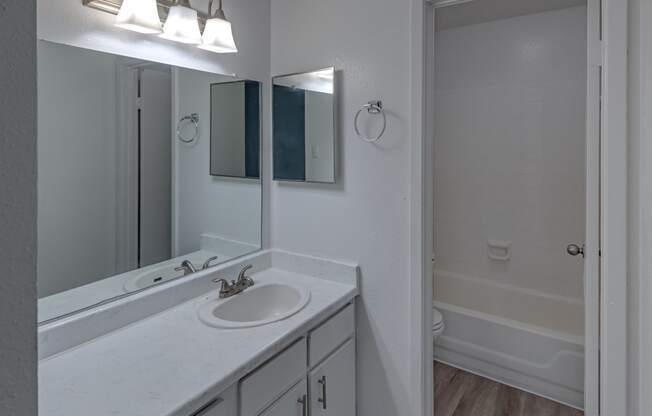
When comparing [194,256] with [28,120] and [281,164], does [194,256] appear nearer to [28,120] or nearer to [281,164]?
[281,164]

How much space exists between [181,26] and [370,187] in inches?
39.4

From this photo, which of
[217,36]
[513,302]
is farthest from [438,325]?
[217,36]

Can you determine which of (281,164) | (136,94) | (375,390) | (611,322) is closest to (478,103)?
(281,164)

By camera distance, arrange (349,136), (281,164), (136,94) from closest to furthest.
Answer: (136,94) → (349,136) → (281,164)

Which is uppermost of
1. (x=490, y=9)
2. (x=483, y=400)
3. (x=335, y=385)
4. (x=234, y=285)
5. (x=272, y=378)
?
(x=490, y=9)

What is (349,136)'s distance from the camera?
5.71ft

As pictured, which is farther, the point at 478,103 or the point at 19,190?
the point at 478,103

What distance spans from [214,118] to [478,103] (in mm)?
2003

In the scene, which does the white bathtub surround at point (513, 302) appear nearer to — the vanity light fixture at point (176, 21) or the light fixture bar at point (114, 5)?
the vanity light fixture at point (176, 21)

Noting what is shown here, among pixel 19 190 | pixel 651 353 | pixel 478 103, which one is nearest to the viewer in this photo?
pixel 19 190

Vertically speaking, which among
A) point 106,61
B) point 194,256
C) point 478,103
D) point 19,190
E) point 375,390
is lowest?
point 375,390

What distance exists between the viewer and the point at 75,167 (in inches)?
49.7

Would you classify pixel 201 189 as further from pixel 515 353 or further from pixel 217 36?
pixel 515 353

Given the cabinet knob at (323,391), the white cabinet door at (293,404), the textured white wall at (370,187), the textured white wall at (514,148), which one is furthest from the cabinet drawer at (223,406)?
the textured white wall at (514,148)
